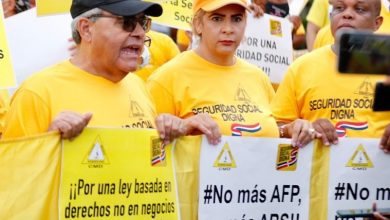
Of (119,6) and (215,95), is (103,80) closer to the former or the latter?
(119,6)

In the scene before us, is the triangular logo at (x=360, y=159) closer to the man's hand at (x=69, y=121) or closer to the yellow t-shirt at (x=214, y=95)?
the yellow t-shirt at (x=214, y=95)

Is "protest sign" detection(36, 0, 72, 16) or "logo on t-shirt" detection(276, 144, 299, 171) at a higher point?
"protest sign" detection(36, 0, 72, 16)

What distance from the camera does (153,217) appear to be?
482 cm

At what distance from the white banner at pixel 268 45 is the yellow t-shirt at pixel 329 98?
2274 mm

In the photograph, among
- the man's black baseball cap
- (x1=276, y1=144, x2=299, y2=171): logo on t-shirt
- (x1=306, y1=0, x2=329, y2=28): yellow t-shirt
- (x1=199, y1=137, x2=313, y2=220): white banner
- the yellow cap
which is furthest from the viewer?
(x1=306, y1=0, x2=329, y2=28): yellow t-shirt

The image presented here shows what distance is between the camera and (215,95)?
18.0 feet

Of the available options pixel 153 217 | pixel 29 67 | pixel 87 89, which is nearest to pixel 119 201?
pixel 153 217

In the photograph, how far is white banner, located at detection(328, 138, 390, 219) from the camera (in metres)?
5.49

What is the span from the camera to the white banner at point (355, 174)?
5.49 m

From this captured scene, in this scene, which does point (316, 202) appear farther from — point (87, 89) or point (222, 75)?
point (87, 89)

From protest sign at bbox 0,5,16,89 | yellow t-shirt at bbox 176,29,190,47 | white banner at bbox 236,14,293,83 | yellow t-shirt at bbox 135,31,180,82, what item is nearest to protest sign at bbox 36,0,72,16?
protest sign at bbox 0,5,16,89

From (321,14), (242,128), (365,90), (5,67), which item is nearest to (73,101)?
(5,67)

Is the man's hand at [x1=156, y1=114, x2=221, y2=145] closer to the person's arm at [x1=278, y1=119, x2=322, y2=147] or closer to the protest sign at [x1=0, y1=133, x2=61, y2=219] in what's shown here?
the person's arm at [x1=278, y1=119, x2=322, y2=147]

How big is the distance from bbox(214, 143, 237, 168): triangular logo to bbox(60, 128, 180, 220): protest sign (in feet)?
0.98
